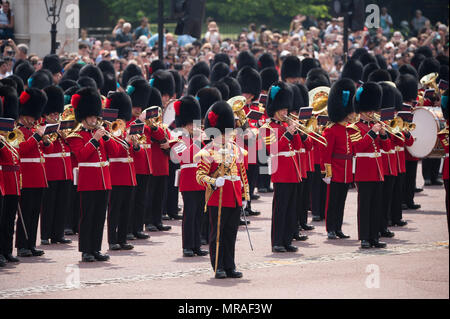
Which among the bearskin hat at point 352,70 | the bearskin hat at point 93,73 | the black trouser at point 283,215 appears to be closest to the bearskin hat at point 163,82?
the bearskin hat at point 93,73

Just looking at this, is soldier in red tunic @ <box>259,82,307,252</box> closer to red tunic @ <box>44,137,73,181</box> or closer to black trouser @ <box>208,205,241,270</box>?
black trouser @ <box>208,205,241,270</box>

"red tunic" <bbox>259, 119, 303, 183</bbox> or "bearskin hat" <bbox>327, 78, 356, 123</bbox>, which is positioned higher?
"bearskin hat" <bbox>327, 78, 356, 123</bbox>

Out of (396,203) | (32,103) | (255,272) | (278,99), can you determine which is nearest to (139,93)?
(32,103)

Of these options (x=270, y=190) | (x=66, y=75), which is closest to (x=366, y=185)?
(x=270, y=190)

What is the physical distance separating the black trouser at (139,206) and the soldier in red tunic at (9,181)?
1.51 metres

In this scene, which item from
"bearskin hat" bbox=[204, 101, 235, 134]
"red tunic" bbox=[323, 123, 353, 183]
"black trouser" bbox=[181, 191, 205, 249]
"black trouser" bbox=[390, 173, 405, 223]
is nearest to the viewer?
"bearskin hat" bbox=[204, 101, 235, 134]

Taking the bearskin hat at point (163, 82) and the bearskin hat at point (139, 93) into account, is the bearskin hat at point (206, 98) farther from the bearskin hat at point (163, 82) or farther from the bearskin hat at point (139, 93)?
the bearskin hat at point (163, 82)

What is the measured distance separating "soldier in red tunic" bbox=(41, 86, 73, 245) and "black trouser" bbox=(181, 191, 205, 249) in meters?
1.35

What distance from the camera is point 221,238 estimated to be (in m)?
8.31

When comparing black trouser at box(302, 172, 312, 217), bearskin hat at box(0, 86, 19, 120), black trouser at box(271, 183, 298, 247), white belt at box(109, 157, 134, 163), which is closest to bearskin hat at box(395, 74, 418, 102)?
black trouser at box(302, 172, 312, 217)

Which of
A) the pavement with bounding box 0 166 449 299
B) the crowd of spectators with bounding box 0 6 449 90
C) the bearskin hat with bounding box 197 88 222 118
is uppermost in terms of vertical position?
the crowd of spectators with bounding box 0 6 449 90

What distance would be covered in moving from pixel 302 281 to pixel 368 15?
14213mm

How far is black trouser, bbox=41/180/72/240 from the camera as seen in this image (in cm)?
991
